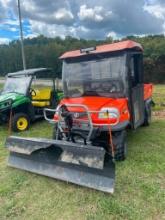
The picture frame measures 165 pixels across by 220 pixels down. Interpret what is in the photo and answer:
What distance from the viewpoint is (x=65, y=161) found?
3635 mm

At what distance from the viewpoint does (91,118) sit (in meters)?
4.20

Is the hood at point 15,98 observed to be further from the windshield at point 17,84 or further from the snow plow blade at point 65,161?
the snow plow blade at point 65,161

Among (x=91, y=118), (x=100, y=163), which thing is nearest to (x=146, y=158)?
(x=91, y=118)

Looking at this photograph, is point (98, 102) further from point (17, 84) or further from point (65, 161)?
point (17, 84)

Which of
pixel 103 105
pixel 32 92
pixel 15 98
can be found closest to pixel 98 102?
pixel 103 105

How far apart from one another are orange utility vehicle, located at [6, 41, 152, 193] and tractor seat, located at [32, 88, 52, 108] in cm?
289

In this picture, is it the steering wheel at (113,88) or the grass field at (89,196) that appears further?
the steering wheel at (113,88)

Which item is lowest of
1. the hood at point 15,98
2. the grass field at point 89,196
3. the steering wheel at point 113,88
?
the grass field at point 89,196

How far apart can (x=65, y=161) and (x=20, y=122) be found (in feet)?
12.6

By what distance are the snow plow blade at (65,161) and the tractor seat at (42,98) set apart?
12.2 ft

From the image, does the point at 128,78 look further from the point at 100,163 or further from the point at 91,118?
the point at 100,163

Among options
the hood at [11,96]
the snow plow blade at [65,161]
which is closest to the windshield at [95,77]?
the snow plow blade at [65,161]

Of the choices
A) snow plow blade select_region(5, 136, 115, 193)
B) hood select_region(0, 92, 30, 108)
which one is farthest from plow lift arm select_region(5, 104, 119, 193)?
hood select_region(0, 92, 30, 108)

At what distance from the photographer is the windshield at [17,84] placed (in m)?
7.54
